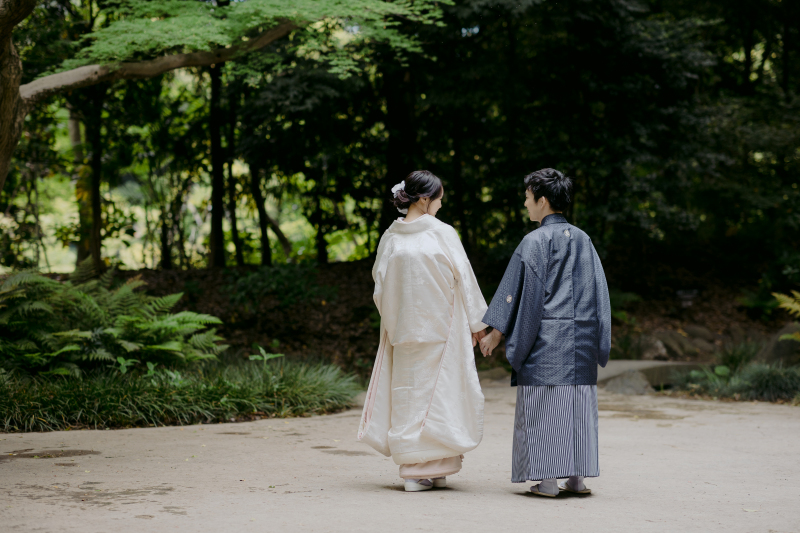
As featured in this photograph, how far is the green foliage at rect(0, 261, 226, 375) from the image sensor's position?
6.69 meters

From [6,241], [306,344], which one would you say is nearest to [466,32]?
[306,344]

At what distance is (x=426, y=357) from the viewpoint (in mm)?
3949

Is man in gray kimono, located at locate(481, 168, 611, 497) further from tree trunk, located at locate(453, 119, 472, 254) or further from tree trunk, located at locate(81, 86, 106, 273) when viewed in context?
tree trunk, located at locate(81, 86, 106, 273)

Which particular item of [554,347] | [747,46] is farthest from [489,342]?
[747,46]

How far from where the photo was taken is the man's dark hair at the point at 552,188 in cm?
395

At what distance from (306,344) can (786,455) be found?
7.62 meters

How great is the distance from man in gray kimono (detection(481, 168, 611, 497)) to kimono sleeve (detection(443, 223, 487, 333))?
0.31 feet

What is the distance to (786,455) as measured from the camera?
5023mm

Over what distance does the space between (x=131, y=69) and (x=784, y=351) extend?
8.83 m

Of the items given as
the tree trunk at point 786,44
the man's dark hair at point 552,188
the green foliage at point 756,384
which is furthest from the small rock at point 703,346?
the man's dark hair at point 552,188

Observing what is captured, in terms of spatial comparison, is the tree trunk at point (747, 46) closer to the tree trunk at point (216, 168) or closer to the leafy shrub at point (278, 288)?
the leafy shrub at point (278, 288)

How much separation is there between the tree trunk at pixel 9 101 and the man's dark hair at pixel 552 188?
426 cm

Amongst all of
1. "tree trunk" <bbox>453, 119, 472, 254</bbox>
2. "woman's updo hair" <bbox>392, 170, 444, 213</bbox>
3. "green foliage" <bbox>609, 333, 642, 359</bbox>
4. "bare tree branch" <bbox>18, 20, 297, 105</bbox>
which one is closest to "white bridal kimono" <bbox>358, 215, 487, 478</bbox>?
"woman's updo hair" <bbox>392, 170, 444, 213</bbox>

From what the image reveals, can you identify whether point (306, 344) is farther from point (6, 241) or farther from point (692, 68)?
point (692, 68)
